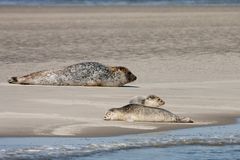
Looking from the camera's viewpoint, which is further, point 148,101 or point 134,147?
point 148,101

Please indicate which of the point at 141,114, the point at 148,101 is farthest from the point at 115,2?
the point at 141,114

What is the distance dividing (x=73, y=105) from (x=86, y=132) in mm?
1930

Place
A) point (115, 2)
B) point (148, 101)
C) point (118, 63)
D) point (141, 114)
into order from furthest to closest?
point (115, 2) < point (118, 63) < point (148, 101) < point (141, 114)

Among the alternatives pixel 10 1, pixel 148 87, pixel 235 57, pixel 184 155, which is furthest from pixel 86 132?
pixel 10 1

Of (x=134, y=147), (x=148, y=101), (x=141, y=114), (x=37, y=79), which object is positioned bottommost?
(x=134, y=147)

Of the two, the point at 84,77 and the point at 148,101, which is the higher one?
the point at 84,77

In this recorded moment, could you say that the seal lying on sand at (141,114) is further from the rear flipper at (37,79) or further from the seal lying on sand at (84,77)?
the rear flipper at (37,79)

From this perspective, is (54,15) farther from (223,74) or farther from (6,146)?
(6,146)

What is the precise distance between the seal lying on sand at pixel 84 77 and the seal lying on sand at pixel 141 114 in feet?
11.1

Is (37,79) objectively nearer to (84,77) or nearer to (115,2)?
(84,77)

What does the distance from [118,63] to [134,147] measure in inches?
380

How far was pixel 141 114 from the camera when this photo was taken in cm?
1158

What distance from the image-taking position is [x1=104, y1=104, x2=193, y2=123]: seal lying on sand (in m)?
11.6

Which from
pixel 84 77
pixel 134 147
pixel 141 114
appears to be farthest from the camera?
pixel 84 77
